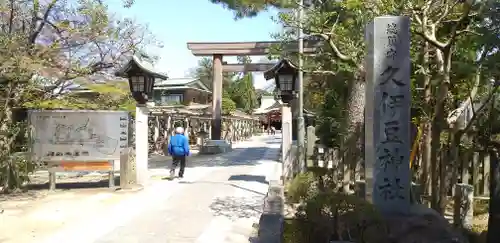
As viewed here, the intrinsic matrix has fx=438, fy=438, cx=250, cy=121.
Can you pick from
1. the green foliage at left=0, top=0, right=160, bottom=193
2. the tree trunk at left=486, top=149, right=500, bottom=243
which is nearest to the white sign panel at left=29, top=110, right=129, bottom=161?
the green foliage at left=0, top=0, right=160, bottom=193

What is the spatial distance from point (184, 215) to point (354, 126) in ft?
17.7

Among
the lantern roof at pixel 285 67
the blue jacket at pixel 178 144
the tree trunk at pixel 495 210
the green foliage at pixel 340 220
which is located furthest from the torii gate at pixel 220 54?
the green foliage at pixel 340 220

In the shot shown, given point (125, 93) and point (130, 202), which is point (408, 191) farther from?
point (125, 93)

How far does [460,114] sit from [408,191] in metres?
2.44

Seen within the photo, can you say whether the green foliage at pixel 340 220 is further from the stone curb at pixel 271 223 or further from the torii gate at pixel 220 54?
the torii gate at pixel 220 54

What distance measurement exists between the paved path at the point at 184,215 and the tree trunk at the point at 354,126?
2015mm

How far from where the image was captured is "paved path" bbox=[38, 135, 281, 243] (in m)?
6.55

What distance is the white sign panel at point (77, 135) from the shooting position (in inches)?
400

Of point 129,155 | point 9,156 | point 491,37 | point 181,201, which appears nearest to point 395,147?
point 491,37

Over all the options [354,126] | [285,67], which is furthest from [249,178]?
[285,67]

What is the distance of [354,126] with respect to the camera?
1134cm

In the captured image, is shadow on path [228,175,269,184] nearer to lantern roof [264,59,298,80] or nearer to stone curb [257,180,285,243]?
lantern roof [264,59,298,80]

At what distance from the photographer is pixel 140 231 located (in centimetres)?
682

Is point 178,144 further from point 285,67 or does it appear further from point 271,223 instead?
point 271,223
